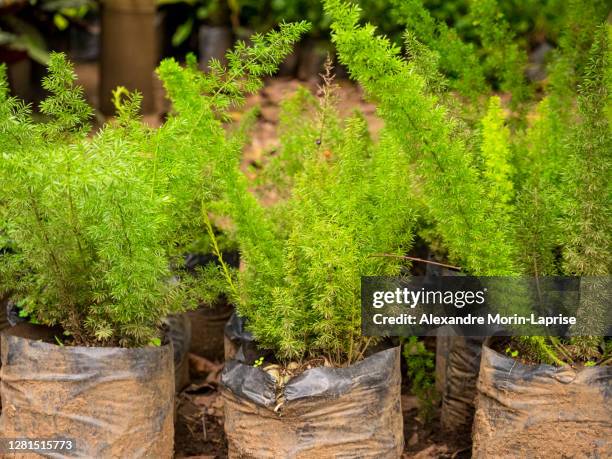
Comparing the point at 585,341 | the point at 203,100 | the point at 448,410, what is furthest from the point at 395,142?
the point at 448,410

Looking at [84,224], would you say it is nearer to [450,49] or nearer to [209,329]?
[209,329]

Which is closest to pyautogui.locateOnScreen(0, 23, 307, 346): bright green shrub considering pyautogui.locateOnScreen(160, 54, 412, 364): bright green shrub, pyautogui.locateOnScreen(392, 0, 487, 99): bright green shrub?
pyautogui.locateOnScreen(160, 54, 412, 364): bright green shrub

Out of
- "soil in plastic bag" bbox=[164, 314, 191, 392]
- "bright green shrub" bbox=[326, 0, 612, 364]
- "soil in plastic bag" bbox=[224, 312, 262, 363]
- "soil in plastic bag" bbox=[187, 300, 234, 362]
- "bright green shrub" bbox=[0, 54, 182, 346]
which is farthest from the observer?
"soil in plastic bag" bbox=[187, 300, 234, 362]

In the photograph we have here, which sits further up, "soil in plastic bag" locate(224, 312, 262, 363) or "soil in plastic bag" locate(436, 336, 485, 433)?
"soil in plastic bag" locate(224, 312, 262, 363)

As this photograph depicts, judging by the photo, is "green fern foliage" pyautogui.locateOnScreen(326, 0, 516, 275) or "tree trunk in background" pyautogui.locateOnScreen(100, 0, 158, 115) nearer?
"green fern foliage" pyautogui.locateOnScreen(326, 0, 516, 275)

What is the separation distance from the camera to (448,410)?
2.38 meters

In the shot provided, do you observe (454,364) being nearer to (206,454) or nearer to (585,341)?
(585,341)

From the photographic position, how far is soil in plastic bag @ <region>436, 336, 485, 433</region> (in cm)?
234

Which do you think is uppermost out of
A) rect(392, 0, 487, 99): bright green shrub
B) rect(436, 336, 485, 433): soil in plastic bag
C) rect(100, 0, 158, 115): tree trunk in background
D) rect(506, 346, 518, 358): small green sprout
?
rect(100, 0, 158, 115): tree trunk in background

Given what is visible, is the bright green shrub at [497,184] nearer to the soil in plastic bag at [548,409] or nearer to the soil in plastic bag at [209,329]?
the soil in plastic bag at [548,409]

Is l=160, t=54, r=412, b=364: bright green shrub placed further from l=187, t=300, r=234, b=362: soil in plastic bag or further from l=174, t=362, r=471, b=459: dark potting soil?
l=187, t=300, r=234, b=362: soil in plastic bag

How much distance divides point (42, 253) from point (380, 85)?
0.81 meters

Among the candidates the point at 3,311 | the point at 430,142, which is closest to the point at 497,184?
the point at 430,142

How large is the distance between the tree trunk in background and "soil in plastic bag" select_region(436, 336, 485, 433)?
3263 mm
